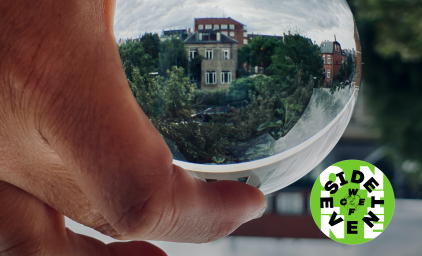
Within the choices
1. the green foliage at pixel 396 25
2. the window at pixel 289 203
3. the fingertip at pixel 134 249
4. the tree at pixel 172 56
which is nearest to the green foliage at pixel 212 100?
the tree at pixel 172 56

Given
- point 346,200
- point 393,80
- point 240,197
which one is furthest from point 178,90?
point 393,80

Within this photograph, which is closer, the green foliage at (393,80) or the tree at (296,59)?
the tree at (296,59)

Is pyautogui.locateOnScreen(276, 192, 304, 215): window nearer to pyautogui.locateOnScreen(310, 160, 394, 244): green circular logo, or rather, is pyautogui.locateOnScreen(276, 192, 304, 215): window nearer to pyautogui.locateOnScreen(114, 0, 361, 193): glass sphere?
pyautogui.locateOnScreen(310, 160, 394, 244): green circular logo

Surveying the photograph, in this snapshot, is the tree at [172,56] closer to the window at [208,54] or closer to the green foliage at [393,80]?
the window at [208,54]

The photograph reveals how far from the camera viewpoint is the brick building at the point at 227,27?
39cm

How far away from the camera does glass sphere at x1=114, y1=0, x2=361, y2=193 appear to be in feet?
1.27

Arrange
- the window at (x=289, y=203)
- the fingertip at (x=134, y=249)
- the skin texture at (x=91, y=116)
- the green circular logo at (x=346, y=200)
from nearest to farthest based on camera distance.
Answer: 1. the skin texture at (x=91, y=116)
2. the fingertip at (x=134, y=249)
3. the green circular logo at (x=346, y=200)
4. the window at (x=289, y=203)

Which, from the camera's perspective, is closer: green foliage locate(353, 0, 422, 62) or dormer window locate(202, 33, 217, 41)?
dormer window locate(202, 33, 217, 41)

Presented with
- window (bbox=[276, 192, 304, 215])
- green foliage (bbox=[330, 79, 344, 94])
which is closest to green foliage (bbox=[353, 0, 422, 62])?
window (bbox=[276, 192, 304, 215])

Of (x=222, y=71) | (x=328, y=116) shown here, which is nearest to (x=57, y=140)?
(x=222, y=71)

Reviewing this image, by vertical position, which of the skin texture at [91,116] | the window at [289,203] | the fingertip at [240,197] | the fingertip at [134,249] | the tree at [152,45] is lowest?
the window at [289,203]

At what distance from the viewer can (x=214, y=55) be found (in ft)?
1.28

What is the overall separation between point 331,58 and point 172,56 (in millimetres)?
160

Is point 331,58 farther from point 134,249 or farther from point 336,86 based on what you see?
point 134,249
